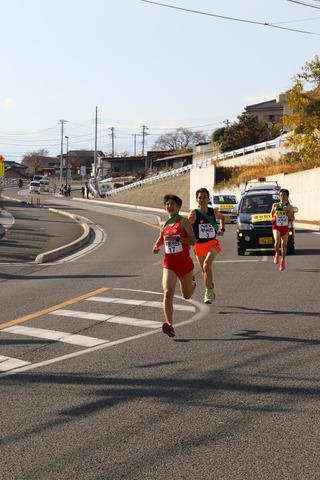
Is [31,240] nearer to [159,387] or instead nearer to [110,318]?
[110,318]

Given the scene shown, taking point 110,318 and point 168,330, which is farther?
point 110,318

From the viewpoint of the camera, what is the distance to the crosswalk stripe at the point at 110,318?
10.5 m

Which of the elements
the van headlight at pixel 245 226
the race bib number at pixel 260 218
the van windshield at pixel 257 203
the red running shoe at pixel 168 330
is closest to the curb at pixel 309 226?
the van windshield at pixel 257 203

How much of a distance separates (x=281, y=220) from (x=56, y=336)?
365 inches

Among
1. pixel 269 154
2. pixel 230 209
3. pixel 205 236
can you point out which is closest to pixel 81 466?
pixel 205 236

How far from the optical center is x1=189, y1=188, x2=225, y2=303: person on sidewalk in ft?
39.7

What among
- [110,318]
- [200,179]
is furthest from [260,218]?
[200,179]

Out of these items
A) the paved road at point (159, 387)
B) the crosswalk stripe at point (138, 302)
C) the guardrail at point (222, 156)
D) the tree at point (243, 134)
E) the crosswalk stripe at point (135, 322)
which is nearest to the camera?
the paved road at point (159, 387)

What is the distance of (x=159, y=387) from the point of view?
6.94 meters

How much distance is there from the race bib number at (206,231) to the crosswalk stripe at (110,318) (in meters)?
2.12

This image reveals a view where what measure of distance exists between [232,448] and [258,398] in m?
1.34

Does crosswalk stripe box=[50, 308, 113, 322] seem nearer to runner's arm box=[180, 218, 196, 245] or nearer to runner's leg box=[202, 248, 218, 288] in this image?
runner's leg box=[202, 248, 218, 288]

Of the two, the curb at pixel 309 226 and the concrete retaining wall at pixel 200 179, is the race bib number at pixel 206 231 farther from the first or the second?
the concrete retaining wall at pixel 200 179

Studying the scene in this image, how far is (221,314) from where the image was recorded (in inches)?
443
